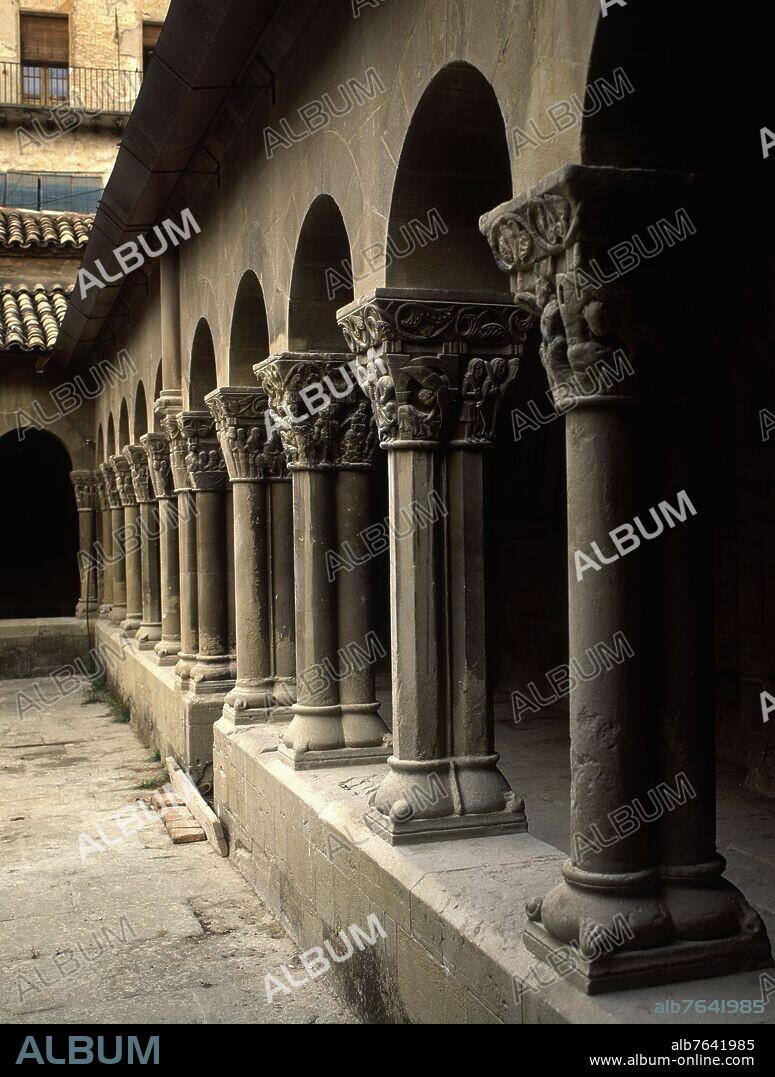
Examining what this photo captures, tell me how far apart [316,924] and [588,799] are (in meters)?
2.72

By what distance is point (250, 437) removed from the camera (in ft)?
27.8

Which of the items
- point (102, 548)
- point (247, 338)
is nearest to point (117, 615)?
point (102, 548)

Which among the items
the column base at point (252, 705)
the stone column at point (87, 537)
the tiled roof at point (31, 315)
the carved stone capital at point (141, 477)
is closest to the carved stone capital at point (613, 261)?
the column base at point (252, 705)

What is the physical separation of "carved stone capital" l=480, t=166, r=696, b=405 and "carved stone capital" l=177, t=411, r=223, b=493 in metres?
6.94

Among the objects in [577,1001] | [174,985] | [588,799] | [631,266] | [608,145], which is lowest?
[174,985]

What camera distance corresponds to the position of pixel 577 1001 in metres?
3.21

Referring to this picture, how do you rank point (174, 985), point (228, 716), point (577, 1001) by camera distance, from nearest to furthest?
1. point (577, 1001)
2. point (174, 985)
3. point (228, 716)

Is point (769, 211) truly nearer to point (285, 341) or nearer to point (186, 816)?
point (285, 341)

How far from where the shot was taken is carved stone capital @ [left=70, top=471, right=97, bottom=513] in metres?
19.9

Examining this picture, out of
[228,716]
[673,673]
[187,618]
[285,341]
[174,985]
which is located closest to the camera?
[673,673]

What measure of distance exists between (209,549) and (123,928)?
4.18 m

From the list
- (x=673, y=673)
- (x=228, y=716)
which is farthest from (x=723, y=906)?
(x=228, y=716)

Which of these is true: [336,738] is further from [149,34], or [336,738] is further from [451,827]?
[149,34]

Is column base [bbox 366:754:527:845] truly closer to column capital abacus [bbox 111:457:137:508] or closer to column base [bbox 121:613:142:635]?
column base [bbox 121:613:142:635]
